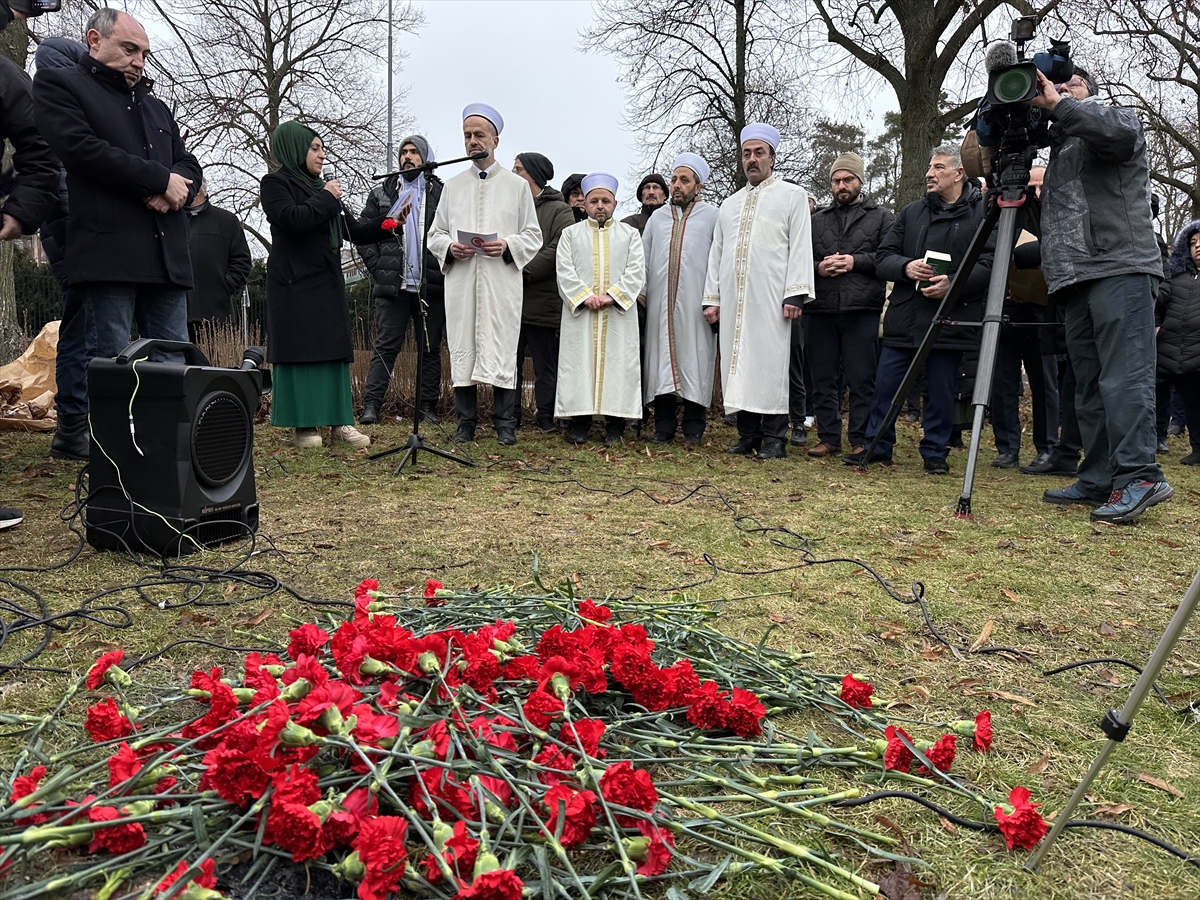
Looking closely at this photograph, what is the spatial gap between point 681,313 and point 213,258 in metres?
3.61

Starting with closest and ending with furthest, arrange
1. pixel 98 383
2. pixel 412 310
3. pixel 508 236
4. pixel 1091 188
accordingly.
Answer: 1. pixel 98 383
2. pixel 1091 188
3. pixel 508 236
4. pixel 412 310

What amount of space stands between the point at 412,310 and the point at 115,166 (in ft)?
10.8

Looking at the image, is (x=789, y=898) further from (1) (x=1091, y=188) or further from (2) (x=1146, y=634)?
(1) (x=1091, y=188)

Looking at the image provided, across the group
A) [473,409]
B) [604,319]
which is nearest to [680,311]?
[604,319]

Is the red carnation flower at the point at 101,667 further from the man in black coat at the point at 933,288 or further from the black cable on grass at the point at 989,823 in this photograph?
the man in black coat at the point at 933,288

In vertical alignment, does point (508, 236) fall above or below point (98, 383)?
above

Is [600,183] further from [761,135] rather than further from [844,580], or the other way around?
[844,580]

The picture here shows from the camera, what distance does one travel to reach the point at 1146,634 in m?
2.47

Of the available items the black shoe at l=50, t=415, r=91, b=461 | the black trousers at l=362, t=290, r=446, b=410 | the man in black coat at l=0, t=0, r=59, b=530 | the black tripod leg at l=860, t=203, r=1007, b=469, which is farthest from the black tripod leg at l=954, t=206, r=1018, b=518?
the black shoe at l=50, t=415, r=91, b=461

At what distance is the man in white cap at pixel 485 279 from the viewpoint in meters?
6.23

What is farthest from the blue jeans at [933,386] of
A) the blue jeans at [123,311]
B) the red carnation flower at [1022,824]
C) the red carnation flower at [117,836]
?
the red carnation flower at [117,836]

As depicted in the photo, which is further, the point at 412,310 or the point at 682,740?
the point at 412,310

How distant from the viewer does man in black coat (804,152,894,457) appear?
19.7 feet

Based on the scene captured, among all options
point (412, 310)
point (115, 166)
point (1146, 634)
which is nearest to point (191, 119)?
point (412, 310)
